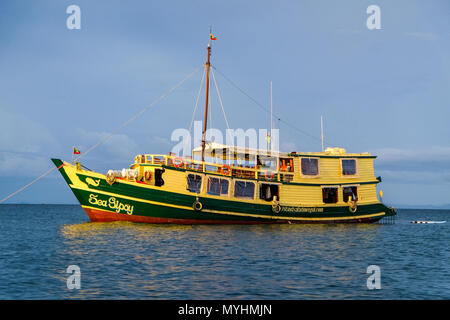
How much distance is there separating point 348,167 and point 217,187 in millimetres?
10753

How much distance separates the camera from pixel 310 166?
2767 cm

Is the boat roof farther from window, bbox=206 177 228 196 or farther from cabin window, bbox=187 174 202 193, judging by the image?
cabin window, bbox=187 174 202 193

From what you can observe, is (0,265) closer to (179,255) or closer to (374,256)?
(179,255)

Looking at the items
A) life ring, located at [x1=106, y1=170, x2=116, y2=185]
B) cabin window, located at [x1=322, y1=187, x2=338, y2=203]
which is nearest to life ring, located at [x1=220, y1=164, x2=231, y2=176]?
life ring, located at [x1=106, y1=170, x2=116, y2=185]

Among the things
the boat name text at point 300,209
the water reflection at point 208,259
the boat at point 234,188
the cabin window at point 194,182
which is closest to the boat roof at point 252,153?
the boat at point 234,188

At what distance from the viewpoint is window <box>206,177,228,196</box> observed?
25281 millimetres

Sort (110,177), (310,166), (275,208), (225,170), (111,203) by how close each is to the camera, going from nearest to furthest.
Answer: (110,177)
(111,203)
(225,170)
(275,208)
(310,166)

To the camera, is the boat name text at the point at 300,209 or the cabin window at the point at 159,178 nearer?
the cabin window at the point at 159,178

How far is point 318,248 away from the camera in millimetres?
17297

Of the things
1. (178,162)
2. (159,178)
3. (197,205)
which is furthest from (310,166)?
(159,178)

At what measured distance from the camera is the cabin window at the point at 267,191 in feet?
88.7

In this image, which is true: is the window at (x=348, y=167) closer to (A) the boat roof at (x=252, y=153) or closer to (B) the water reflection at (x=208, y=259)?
(A) the boat roof at (x=252, y=153)

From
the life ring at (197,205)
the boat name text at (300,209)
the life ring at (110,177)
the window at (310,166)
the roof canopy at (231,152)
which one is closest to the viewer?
the life ring at (110,177)

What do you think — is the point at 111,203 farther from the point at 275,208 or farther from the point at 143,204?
the point at 275,208
